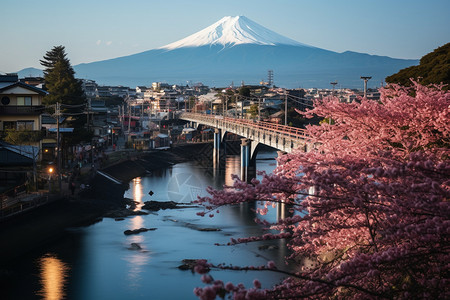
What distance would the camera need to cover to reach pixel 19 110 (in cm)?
3619

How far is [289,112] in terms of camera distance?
86.2 metres

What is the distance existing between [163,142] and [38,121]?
39.1m

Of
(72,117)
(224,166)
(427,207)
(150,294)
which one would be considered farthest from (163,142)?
(427,207)

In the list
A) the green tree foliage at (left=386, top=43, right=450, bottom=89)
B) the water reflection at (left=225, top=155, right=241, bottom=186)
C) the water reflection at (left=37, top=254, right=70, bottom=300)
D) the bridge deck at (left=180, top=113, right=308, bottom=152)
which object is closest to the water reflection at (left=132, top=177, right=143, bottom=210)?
the water reflection at (left=225, top=155, right=241, bottom=186)

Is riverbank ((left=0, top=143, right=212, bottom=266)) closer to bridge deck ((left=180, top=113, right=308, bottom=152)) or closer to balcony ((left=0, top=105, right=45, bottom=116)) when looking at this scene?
balcony ((left=0, top=105, right=45, bottom=116))

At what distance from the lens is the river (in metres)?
19.2

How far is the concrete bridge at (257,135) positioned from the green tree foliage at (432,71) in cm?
627

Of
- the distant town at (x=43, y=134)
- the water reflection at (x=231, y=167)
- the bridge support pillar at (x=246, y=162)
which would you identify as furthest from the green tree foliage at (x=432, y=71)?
the water reflection at (x=231, y=167)

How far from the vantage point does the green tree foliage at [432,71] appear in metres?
25.7

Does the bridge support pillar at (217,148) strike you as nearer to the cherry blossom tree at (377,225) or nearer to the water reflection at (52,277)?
the water reflection at (52,277)

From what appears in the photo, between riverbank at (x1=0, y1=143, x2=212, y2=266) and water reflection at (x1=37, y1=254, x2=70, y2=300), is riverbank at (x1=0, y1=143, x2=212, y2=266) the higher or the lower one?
the higher one

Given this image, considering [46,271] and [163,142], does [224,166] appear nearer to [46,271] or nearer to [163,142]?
[163,142]

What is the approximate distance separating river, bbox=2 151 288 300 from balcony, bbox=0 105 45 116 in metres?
10.3

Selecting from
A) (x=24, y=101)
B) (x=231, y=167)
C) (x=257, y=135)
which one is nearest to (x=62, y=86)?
(x=24, y=101)
